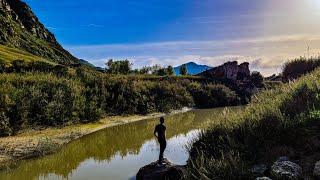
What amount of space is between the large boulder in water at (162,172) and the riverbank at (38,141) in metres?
8.32

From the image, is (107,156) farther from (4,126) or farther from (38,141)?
(4,126)

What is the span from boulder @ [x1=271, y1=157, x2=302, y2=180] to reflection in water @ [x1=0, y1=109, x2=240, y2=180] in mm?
8434

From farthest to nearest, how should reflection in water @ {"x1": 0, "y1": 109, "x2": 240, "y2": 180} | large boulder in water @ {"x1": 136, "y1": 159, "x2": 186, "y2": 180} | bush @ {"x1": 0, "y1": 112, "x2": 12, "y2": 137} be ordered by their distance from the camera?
bush @ {"x1": 0, "y1": 112, "x2": 12, "y2": 137} → reflection in water @ {"x1": 0, "y1": 109, "x2": 240, "y2": 180} → large boulder in water @ {"x1": 136, "y1": 159, "x2": 186, "y2": 180}

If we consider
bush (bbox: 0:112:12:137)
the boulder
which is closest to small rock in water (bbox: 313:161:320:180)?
the boulder

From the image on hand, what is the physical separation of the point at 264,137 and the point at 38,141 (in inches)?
741

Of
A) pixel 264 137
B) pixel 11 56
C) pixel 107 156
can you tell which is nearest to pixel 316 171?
pixel 264 137

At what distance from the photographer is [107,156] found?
1123 inches

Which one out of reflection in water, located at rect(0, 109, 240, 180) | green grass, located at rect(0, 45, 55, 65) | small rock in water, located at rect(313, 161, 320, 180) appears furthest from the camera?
green grass, located at rect(0, 45, 55, 65)

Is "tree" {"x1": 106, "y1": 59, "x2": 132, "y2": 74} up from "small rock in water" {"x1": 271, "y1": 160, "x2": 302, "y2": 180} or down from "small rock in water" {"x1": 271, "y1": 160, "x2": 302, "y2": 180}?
up

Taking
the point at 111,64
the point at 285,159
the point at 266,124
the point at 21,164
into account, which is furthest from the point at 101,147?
the point at 111,64

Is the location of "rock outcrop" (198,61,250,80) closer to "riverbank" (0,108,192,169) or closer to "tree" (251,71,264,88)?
"tree" (251,71,264,88)

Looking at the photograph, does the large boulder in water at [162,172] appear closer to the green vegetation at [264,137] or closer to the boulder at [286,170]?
the green vegetation at [264,137]

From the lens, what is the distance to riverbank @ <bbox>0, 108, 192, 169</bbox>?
88.2ft

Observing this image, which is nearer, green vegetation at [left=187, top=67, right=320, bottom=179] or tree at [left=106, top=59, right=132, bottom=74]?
green vegetation at [left=187, top=67, right=320, bottom=179]
